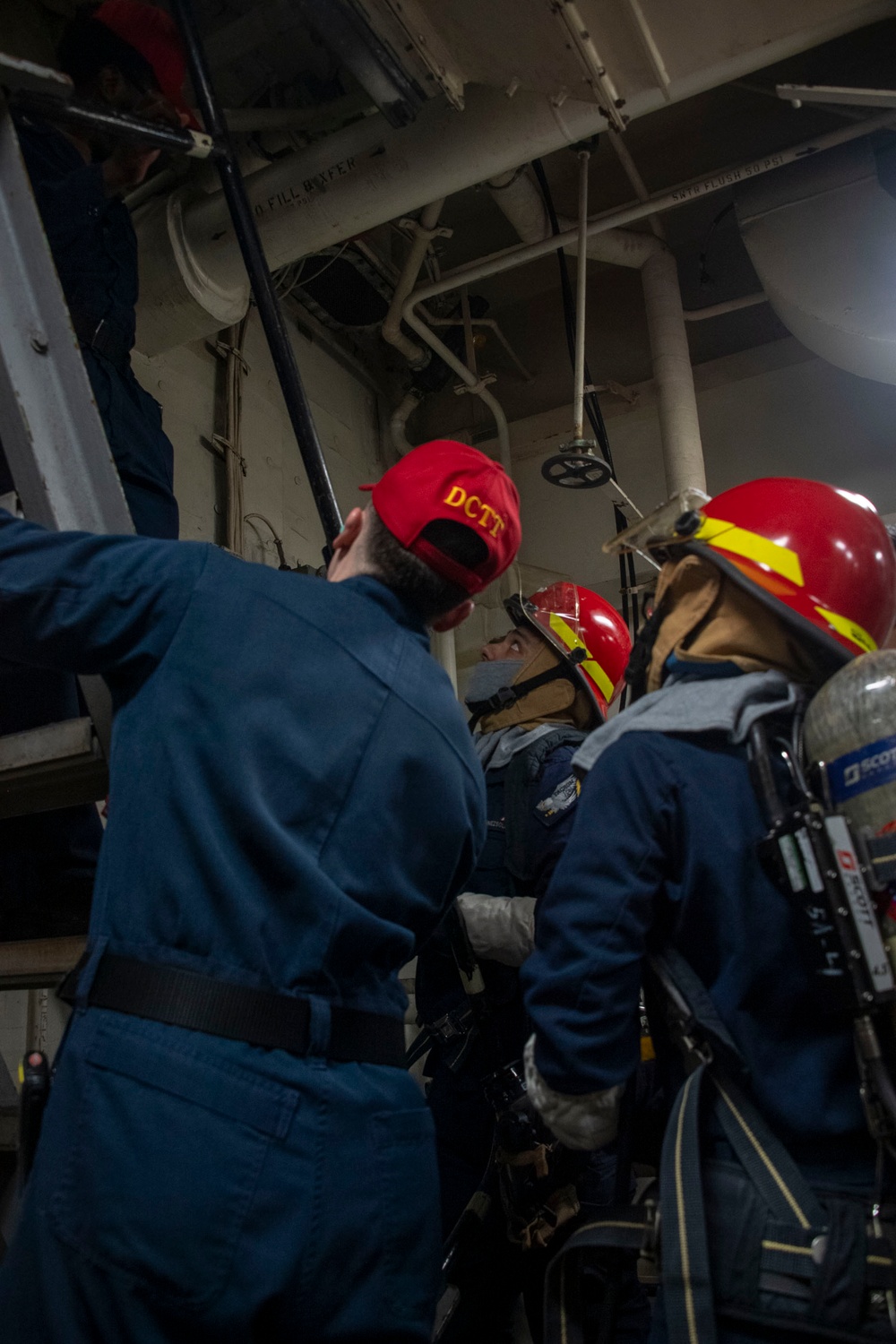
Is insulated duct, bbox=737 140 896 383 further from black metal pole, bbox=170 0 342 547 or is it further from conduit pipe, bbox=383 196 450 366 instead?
black metal pole, bbox=170 0 342 547

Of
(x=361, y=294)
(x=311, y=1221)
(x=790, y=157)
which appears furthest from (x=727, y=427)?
(x=311, y=1221)

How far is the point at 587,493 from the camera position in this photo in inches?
213

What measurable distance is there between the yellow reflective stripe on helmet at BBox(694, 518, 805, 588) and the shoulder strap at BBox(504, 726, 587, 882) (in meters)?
1.17

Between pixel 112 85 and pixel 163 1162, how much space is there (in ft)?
9.10

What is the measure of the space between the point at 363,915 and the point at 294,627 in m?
0.40

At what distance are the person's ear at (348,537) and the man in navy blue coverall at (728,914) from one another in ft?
1.76

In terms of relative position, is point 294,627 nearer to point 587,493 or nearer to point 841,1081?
point 841,1081

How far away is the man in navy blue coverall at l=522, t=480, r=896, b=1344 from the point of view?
3.87 ft

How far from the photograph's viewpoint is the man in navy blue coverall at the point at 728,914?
118cm

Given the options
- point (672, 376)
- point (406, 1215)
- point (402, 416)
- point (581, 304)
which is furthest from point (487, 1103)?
point (402, 416)

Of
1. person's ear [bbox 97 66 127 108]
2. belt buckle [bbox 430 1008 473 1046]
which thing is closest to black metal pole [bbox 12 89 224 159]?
person's ear [bbox 97 66 127 108]

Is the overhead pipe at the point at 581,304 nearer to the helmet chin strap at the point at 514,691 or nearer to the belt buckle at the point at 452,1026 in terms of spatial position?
the helmet chin strap at the point at 514,691

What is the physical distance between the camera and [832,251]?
12.8ft

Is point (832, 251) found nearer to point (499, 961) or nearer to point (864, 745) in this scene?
point (499, 961)
